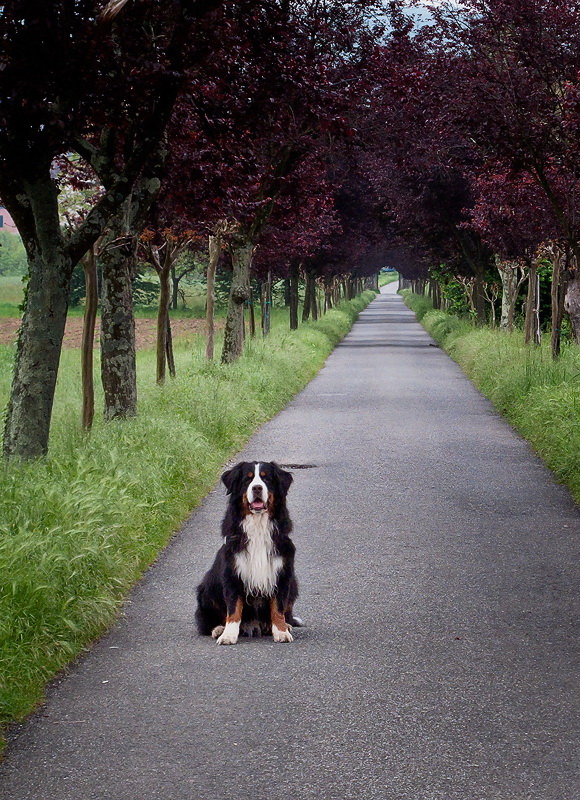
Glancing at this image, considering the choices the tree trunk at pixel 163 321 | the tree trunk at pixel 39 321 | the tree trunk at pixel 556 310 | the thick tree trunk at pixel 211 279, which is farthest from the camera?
the thick tree trunk at pixel 211 279

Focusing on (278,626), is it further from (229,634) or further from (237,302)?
(237,302)

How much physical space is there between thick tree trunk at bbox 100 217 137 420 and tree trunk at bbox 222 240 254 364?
1058cm

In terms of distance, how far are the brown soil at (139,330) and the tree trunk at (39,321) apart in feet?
88.7

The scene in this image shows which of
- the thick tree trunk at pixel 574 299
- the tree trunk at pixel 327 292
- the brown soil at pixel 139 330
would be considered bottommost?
the brown soil at pixel 139 330

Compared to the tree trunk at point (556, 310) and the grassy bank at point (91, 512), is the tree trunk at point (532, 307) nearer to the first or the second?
the tree trunk at point (556, 310)

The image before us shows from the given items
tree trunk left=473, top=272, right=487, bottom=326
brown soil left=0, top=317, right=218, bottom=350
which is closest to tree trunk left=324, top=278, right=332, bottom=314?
brown soil left=0, top=317, right=218, bottom=350

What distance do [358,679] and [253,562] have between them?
89cm

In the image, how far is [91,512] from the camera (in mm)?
7898

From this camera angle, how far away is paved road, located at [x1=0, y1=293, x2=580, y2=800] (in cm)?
454

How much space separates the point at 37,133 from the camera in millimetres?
9930

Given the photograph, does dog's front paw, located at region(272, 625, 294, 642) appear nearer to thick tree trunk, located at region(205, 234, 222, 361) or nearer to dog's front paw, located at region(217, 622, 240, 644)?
dog's front paw, located at region(217, 622, 240, 644)

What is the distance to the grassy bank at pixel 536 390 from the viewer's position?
1340 cm

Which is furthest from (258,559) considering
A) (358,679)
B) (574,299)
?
(574,299)

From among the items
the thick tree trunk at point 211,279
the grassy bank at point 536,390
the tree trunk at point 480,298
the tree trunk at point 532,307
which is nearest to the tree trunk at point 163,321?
the thick tree trunk at point 211,279
